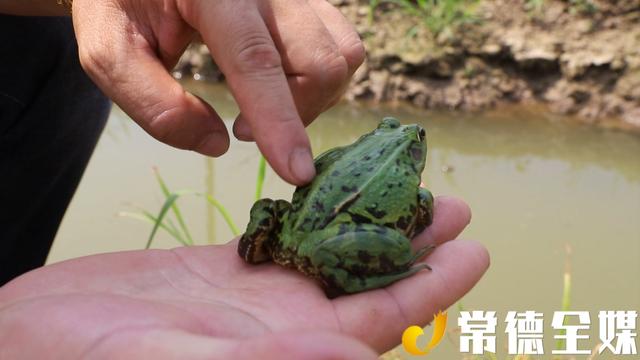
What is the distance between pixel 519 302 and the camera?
11.7 ft

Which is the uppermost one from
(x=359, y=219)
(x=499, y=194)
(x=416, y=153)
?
(x=416, y=153)

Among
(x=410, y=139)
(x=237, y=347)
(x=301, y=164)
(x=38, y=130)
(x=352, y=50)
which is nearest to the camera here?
(x=237, y=347)

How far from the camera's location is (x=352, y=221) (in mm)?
2053

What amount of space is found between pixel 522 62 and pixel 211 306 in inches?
209

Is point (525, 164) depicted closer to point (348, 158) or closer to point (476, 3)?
point (476, 3)

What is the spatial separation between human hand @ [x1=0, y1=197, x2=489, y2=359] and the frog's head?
184 millimetres

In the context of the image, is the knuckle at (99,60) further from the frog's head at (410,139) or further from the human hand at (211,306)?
the frog's head at (410,139)

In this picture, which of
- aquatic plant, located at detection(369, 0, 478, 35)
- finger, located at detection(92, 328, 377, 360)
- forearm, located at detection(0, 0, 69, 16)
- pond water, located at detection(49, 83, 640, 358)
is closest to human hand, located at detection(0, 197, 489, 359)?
finger, located at detection(92, 328, 377, 360)

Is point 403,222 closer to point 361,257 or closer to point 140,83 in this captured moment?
point 361,257

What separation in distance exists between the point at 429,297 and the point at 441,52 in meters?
4.79

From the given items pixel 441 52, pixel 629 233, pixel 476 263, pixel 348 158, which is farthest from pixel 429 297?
pixel 441 52

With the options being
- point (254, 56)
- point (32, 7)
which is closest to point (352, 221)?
point (254, 56)

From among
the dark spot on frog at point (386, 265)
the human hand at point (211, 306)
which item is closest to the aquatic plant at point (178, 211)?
the human hand at point (211, 306)

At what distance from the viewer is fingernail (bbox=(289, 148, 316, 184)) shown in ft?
6.34
